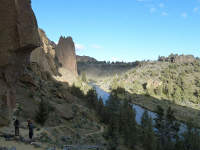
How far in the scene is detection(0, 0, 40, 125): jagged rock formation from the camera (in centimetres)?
1525

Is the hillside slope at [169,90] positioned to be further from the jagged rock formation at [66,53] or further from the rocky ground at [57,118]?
the rocky ground at [57,118]

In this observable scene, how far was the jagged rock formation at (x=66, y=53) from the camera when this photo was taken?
444 ft

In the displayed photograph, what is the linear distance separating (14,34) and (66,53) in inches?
4902

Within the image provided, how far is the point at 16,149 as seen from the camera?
13.7 metres

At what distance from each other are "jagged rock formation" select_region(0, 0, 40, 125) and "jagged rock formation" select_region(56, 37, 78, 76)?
119 m

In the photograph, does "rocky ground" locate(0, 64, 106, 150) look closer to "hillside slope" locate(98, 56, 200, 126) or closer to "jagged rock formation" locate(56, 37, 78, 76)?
"hillside slope" locate(98, 56, 200, 126)

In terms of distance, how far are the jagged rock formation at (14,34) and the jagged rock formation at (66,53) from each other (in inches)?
4691

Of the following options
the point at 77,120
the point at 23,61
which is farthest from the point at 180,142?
the point at 23,61

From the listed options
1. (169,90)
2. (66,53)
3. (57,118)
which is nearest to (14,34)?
(57,118)

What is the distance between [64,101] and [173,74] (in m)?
153

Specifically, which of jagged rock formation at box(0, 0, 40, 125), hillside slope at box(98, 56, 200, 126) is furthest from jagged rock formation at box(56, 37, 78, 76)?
jagged rock formation at box(0, 0, 40, 125)

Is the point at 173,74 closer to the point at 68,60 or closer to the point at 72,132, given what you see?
the point at 68,60

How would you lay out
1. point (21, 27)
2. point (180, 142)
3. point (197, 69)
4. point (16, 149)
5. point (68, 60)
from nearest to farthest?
point (16, 149) < point (21, 27) < point (180, 142) < point (68, 60) < point (197, 69)

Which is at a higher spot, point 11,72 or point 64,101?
point 11,72
